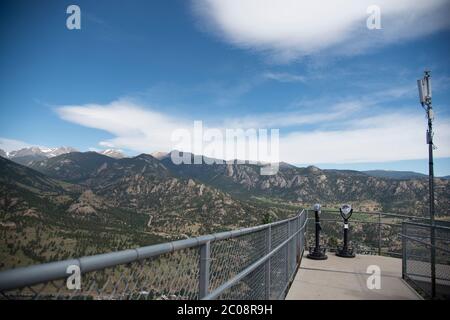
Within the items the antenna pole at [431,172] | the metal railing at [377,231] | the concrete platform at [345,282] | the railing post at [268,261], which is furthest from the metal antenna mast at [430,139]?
the railing post at [268,261]

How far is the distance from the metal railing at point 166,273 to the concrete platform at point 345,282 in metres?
1.77

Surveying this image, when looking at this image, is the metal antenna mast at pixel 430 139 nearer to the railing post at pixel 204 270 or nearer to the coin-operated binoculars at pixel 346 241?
the coin-operated binoculars at pixel 346 241

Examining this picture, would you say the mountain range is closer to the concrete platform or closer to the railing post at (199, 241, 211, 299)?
the concrete platform

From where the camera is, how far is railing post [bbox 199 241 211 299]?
2483 mm

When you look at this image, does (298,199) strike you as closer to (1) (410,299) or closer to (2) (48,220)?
(2) (48,220)

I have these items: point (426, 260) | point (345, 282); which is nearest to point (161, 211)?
point (345, 282)

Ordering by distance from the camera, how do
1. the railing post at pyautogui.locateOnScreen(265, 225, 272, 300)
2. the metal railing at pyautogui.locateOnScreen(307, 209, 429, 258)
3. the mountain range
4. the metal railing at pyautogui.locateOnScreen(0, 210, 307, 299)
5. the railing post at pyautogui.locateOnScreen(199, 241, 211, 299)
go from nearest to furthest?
the metal railing at pyautogui.locateOnScreen(0, 210, 307, 299) → the railing post at pyautogui.locateOnScreen(199, 241, 211, 299) → the railing post at pyautogui.locateOnScreen(265, 225, 272, 300) → the metal railing at pyautogui.locateOnScreen(307, 209, 429, 258) → the mountain range

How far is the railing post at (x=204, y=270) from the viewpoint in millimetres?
2483

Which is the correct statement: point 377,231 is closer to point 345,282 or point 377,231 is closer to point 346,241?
point 346,241

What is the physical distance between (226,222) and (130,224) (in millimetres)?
48799

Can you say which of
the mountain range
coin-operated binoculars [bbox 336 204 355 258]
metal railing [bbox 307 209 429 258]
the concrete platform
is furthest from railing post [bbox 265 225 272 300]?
the mountain range

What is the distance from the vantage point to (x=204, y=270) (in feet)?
8.16
